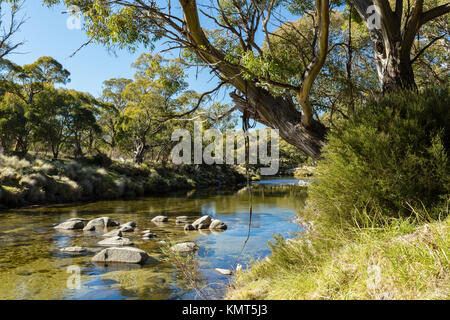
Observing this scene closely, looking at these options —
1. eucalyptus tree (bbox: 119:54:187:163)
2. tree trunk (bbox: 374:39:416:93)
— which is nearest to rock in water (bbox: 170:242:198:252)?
tree trunk (bbox: 374:39:416:93)

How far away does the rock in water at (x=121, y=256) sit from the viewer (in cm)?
655

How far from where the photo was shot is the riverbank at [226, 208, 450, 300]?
222 cm

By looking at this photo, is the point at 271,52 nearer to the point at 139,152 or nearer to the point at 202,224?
the point at 202,224

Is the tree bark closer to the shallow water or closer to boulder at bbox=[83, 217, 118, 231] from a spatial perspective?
the shallow water

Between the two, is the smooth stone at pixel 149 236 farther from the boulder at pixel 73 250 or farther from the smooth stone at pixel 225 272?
the smooth stone at pixel 225 272

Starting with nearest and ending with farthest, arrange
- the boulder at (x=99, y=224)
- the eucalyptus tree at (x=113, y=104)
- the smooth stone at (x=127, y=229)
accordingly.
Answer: the smooth stone at (x=127, y=229) → the boulder at (x=99, y=224) → the eucalyptus tree at (x=113, y=104)

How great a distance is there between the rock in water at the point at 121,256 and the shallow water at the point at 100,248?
0.64ft

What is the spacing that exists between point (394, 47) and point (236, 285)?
156 inches

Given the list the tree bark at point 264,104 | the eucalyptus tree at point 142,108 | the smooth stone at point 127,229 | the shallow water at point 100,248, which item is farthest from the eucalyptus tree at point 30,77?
the tree bark at point 264,104

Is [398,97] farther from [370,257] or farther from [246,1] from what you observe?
[246,1]

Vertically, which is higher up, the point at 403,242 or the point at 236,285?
the point at 403,242

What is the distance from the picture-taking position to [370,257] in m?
→ 2.60

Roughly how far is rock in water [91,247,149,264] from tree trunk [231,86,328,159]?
162 inches
